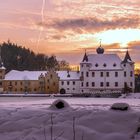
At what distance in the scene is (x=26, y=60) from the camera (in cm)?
12512

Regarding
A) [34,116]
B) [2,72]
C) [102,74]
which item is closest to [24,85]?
[2,72]

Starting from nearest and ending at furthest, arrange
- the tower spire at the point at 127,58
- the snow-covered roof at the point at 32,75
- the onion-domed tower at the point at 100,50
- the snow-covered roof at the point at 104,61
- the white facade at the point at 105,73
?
the white facade at the point at 105,73, the snow-covered roof at the point at 32,75, the snow-covered roof at the point at 104,61, the tower spire at the point at 127,58, the onion-domed tower at the point at 100,50

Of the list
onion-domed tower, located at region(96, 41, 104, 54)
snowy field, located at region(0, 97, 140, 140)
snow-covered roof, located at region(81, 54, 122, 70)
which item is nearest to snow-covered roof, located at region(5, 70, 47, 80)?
snow-covered roof, located at region(81, 54, 122, 70)

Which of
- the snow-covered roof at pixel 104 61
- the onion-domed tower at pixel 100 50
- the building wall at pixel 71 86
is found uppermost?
the onion-domed tower at pixel 100 50

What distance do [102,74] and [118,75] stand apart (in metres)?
3.76

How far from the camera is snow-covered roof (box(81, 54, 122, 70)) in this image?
9394 centimetres

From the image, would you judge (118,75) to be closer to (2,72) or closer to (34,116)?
(2,72)

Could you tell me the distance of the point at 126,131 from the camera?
7988mm

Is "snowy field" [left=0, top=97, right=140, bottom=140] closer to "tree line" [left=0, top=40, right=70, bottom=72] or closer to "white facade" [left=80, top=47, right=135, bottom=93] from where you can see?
"white facade" [left=80, top=47, right=135, bottom=93]

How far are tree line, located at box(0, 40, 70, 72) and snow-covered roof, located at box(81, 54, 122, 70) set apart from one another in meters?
27.1

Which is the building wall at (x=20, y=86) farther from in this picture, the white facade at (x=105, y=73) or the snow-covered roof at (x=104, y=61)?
the snow-covered roof at (x=104, y=61)

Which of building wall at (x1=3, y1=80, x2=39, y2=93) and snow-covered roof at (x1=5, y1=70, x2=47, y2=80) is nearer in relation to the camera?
building wall at (x1=3, y1=80, x2=39, y2=93)

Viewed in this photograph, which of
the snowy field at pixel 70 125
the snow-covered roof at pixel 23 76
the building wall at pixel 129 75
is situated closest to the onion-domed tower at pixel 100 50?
the building wall at pixel 129 75

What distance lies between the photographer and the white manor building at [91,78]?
3600 inches
